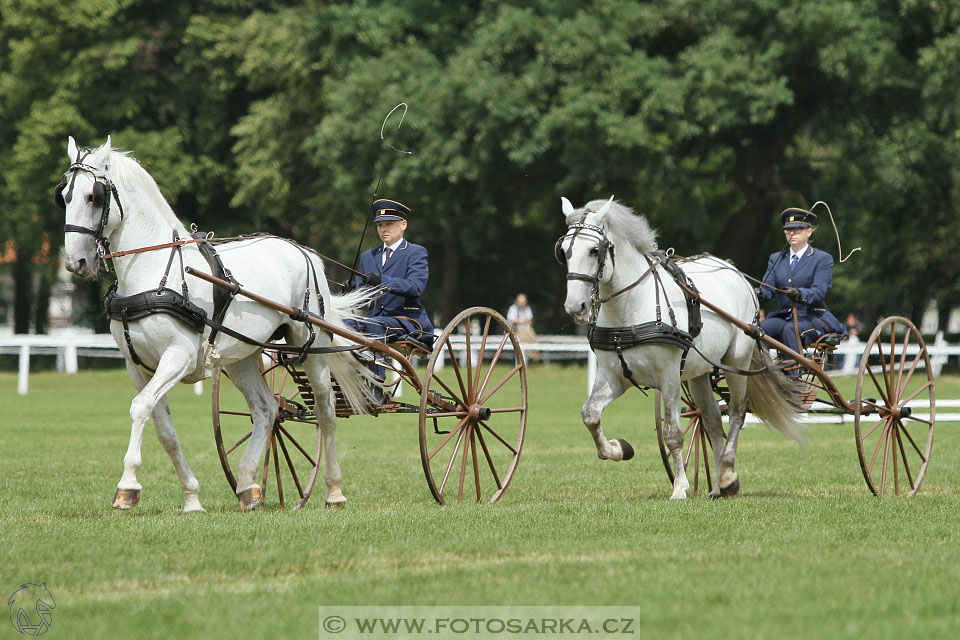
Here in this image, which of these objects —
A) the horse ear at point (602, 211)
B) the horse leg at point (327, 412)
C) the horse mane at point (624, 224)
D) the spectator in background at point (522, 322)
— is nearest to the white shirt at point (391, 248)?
the horse leg at point (327, 412)

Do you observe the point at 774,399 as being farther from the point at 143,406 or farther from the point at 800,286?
the point at 143,406

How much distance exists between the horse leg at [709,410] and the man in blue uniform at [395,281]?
2.32 meters

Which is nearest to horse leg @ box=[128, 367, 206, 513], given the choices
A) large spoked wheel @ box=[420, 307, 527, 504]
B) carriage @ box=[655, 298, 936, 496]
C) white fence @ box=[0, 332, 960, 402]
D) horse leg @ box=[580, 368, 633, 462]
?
large spoked wheel @ box=[420, 307, 527, 504]

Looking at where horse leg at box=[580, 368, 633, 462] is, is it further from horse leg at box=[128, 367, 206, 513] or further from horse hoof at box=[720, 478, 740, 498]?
horse leg at box=[128, 367, 206, 513]

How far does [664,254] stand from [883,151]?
16.1 metres

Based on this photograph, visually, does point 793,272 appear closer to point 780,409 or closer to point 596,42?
point 780,409

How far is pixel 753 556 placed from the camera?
6.50 metres

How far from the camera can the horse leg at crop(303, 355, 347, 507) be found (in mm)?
9305

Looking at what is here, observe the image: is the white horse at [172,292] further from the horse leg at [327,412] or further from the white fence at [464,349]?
the white fence at [464,349]

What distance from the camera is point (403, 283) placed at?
32.0 ft

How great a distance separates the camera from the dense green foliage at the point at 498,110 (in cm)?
2345

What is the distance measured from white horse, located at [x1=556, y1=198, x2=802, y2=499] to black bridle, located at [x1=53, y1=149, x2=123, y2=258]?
2990 millimetres

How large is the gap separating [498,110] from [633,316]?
50.0 feet

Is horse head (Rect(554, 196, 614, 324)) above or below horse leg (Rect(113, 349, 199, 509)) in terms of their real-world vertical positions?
above
